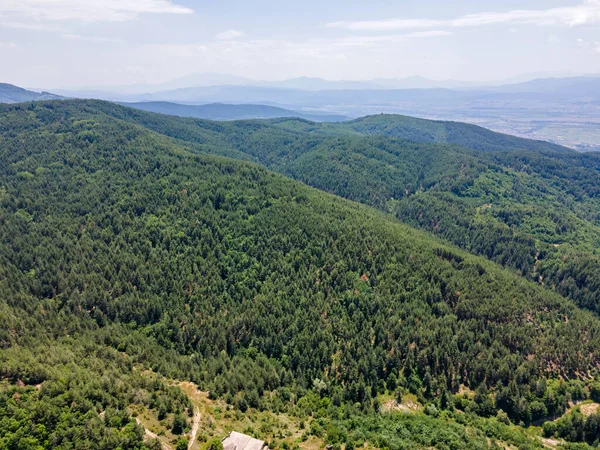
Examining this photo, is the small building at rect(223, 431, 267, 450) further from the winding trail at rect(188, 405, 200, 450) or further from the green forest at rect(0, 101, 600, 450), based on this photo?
the green forest at rect(0, 101, 600, 450)

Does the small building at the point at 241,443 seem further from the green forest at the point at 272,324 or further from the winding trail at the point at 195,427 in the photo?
the green forest at the point at 272,324

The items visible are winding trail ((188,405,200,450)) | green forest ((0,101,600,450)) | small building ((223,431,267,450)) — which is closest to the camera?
small building ((223,431,267,450))

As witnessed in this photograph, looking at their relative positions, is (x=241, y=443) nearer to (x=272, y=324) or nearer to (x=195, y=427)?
(x=195, y=427)

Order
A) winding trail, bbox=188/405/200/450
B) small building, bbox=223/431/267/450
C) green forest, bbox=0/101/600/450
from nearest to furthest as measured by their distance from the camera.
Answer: small building, bbox=223/431/267/450 < winding trail, bbox=188/405/200/450 < green forest, bbox=0/101/600/450

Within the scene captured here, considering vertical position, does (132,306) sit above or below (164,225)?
below

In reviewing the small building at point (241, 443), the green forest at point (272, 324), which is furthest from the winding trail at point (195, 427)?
the small building at point (241, 443)

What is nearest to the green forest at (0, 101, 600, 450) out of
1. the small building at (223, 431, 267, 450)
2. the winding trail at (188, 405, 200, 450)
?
the winding trail at (188, 405, 200, 450)

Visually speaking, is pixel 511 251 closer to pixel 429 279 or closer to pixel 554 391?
pixel 429 279

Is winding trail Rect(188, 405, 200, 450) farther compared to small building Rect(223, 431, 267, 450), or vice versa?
winding trail Rect(188, 405, 200, 450)

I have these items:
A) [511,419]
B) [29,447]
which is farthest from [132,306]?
[511,419]
